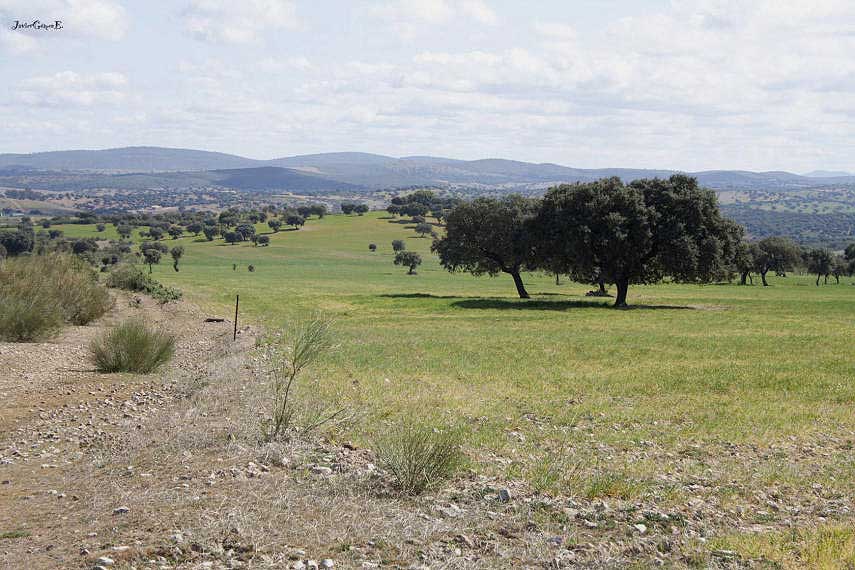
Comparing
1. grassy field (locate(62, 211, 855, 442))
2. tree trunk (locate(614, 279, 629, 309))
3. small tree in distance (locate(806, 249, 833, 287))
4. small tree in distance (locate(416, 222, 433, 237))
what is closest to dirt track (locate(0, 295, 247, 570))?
grassy field (locate(62, 211, 855, 442))

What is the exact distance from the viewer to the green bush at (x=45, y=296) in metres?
24.4

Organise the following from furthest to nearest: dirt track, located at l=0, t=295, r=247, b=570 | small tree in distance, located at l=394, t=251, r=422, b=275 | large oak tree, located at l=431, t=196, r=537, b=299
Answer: small tree in distance, located at l=394, t=251, r=422, b=275
large oak tree, located at l=431, t=196, r=537, b=299
dirt track, located at l=0, t=295, r=247, b=570

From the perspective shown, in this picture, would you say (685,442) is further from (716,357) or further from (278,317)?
(278,317)

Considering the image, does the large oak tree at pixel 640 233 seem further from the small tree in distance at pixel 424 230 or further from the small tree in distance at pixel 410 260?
the small tree in distance at pixel 424 230

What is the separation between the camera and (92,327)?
99.0ft

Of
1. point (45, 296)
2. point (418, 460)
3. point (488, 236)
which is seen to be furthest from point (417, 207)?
point (418, 460)

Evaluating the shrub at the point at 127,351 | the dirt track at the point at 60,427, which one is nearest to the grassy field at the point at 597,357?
the shrub at the point at 127,351

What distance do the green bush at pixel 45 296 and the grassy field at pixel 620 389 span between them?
7.68 metres

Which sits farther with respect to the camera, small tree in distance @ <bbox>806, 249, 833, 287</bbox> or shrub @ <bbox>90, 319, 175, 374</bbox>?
small tree in distance @ <bbox>806, 249, 833, 287</bbox>

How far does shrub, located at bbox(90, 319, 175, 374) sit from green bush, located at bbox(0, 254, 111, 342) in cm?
597

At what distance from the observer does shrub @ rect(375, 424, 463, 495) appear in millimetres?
9695

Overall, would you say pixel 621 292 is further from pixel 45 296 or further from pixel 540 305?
pixel 45 296

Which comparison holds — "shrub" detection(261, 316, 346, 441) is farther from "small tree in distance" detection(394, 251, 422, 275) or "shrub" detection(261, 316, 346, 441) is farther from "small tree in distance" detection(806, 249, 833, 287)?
"small tree in distance" detection(806, 249, 833, 287)

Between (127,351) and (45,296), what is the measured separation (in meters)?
9.94
